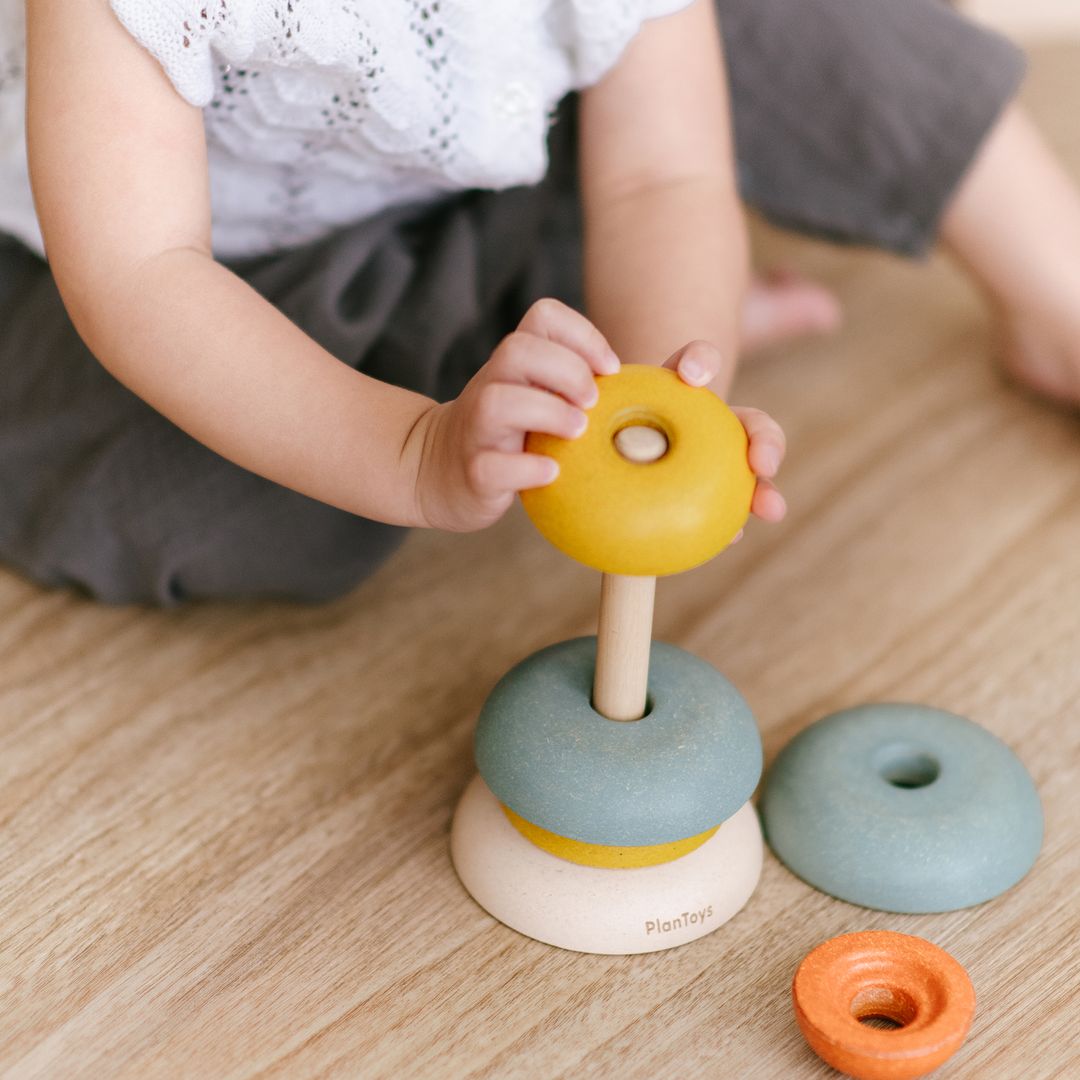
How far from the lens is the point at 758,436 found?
503 mm

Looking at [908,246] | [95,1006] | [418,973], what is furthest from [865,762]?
[908,246]

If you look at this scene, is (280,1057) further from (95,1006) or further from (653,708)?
(653,708)

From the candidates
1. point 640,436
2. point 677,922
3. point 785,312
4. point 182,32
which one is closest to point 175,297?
point 182,32

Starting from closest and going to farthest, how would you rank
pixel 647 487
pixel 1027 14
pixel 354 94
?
pixel 647 487
pixel 354 94
pixel 1027 14

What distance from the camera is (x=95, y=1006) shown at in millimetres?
522

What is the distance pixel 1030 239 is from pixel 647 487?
55cm

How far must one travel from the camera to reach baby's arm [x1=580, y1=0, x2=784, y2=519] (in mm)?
696

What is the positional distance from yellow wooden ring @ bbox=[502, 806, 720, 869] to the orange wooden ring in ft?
0.21

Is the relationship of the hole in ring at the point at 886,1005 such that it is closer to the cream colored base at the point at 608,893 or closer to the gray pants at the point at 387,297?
the cream colored base at the point at 608,893

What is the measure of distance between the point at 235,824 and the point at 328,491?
160mm

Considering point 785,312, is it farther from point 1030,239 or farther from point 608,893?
point 608,893

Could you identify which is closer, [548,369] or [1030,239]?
[548,369]

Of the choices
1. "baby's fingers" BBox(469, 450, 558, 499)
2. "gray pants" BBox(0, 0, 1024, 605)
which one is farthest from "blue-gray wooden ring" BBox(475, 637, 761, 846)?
"gray pants" BBox(0, 0, 1024, 605)

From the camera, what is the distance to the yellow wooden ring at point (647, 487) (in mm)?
461
